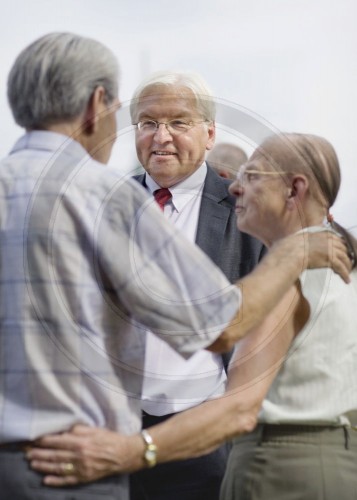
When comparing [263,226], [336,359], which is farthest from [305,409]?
[263,226]

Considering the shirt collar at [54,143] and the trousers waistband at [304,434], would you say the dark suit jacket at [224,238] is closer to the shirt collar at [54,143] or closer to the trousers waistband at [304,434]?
the trousers waistband at [304,434]

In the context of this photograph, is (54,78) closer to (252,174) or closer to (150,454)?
(252,174)

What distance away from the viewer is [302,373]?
2730 millimetres

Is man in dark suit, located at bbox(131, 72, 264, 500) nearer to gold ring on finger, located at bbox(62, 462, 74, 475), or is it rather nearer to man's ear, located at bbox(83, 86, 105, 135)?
man's ear, located at bbox(83, 86, 105, 135)

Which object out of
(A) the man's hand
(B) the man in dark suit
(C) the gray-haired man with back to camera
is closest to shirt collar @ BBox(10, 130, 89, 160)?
(C) the gray-haired man with back to camera

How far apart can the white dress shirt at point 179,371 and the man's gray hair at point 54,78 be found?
447 mm

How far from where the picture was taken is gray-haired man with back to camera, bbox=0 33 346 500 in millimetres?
2180

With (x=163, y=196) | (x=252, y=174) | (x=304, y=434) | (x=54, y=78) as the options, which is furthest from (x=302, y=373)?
(x=54, y=78)

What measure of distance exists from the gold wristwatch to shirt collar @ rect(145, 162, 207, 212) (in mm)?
1141

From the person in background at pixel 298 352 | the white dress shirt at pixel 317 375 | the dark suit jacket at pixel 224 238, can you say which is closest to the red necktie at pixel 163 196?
the dark suit jacket at pixel 224 238

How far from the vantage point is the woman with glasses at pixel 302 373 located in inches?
107

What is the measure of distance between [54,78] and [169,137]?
110 centimetres

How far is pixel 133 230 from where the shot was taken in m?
2.20

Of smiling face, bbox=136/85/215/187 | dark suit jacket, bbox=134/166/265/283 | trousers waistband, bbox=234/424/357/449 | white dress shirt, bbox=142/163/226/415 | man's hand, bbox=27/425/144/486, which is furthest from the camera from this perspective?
smiling face, bbox=136/85/215/187
